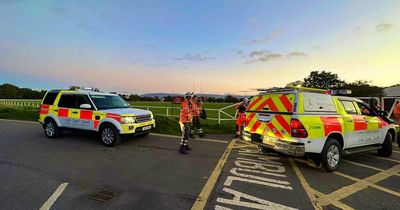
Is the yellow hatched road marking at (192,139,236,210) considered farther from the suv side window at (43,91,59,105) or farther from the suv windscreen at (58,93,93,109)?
the suv side window at (43,91,59,105)

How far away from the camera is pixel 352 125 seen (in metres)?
6.83

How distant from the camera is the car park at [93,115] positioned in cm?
875

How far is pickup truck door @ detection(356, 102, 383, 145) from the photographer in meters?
7.29

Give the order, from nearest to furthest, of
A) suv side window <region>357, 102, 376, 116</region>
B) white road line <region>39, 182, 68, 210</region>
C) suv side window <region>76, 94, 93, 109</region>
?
white road line <region>39, 182, 68, 210</region>, suv side window <region>357, 102, 376, 116</region>, suv side window <region>76, 94, 93, 109</region>

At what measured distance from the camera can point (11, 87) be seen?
76125 millimetres

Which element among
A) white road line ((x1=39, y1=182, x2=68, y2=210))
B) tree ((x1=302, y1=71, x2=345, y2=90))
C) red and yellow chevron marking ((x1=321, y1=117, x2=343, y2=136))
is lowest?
white road line ((x1=39, y1=182, x2=68, y2=210))

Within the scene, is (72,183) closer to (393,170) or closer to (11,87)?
(393,170)

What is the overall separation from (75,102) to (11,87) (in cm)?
8330

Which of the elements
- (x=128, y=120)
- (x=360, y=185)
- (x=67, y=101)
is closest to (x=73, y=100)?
(x=67, y=101)

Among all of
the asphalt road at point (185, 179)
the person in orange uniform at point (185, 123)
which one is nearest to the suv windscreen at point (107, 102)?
the asphalt road at point (185, 179)

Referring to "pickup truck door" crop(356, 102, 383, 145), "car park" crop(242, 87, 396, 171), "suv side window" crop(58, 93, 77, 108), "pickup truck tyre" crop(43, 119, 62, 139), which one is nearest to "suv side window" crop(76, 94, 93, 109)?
"suv side window" crop(58, 93, 77, 108)

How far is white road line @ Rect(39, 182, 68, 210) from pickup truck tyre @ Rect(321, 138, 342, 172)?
547 cm

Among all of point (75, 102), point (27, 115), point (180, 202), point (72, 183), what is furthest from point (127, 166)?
point (27, 115)

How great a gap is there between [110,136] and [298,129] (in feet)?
19.6
